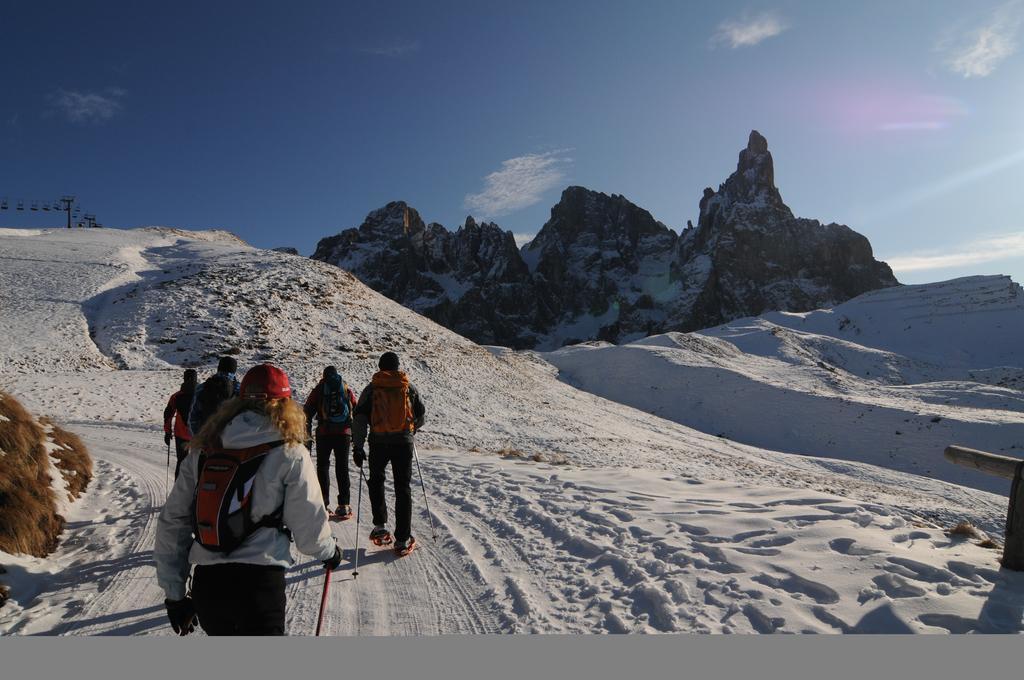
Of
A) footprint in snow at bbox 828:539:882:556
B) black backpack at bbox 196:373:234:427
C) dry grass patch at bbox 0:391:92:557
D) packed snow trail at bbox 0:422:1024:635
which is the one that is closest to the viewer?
packed snow trail at bbox 0:422:1024:635

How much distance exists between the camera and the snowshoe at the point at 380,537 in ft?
22.4

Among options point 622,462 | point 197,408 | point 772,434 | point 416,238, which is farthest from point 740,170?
point 197,408

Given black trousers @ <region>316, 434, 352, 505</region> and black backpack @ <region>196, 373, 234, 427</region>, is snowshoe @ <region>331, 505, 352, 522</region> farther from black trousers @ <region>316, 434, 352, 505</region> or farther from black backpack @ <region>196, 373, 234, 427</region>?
black backpack @ <region>196, 373, 234, 427</region>

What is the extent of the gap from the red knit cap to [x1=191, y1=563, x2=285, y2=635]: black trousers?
98 centimetres

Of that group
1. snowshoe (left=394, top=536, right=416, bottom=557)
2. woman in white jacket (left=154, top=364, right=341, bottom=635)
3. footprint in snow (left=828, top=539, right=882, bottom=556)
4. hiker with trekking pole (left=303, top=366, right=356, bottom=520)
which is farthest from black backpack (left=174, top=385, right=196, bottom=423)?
footprint in snow (left=828, top=539, right=882, bottom=556)

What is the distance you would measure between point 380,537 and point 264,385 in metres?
4.55

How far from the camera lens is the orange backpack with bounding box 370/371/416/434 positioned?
6363 millimetres

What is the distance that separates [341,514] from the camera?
8.04 meters

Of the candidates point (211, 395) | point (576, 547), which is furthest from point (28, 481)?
point (576, 547)

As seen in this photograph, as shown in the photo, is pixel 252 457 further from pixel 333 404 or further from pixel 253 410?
pixel 333 404

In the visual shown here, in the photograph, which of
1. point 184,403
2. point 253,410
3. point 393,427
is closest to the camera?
point 253,410

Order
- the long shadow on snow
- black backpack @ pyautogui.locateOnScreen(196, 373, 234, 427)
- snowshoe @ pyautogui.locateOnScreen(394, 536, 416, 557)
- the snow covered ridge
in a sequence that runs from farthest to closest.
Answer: the snow covered ridge, black backpack @ pyautogui.locateOnScreen(196, 373, 234, 427), snowshoe @ pyautogui.locateOnScreen(394, 536, 416, 557), the long shadow on snow

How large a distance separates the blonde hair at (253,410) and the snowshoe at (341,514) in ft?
17.9

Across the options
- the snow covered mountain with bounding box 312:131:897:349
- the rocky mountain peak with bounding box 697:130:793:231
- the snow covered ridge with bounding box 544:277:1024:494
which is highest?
the rocky mountain peak with bounding box 697:130:793:231
